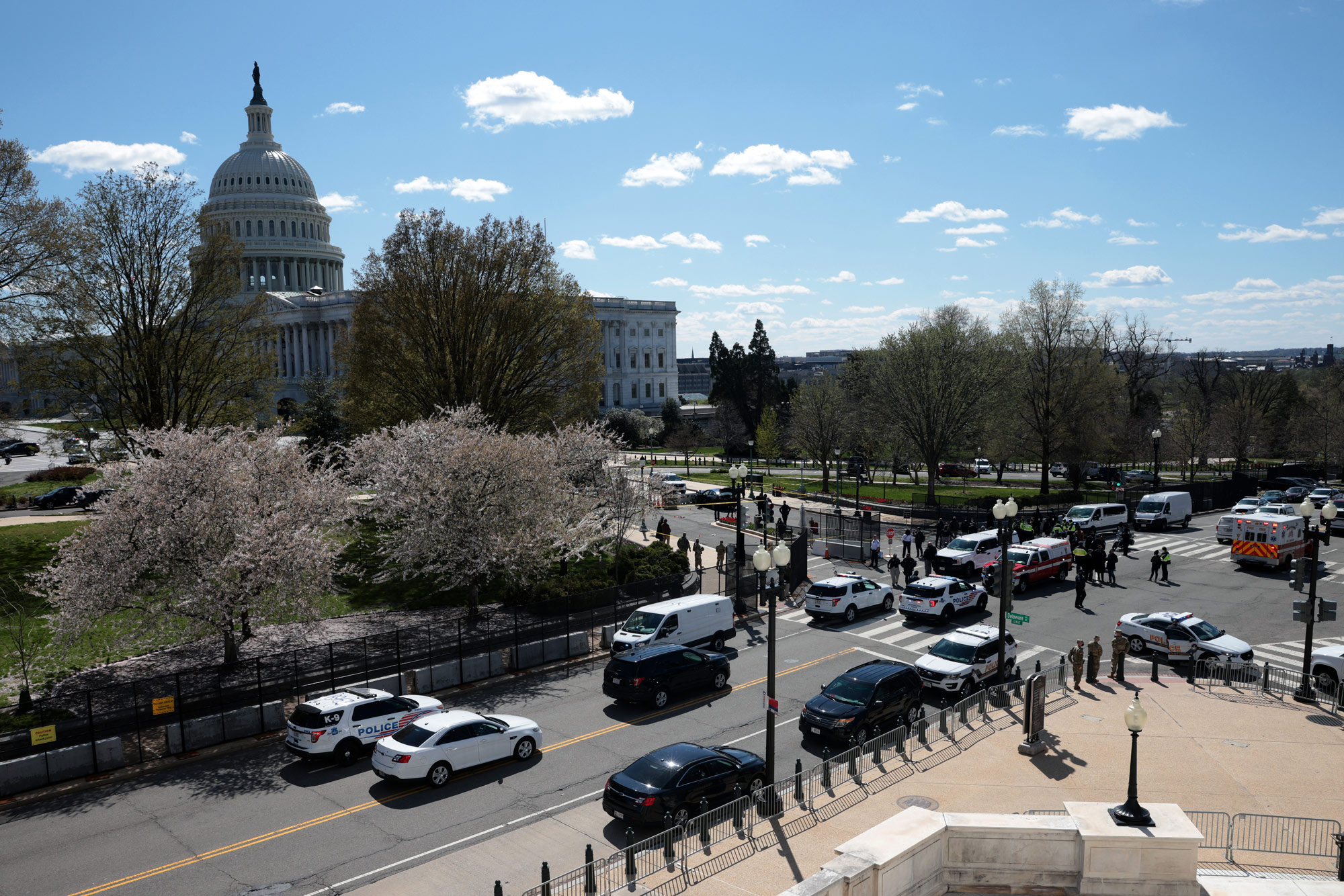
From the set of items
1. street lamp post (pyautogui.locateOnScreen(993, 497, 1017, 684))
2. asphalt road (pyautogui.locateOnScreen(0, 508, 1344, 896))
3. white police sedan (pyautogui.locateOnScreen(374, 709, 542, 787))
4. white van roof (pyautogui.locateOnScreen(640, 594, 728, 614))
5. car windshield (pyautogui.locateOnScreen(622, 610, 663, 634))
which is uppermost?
street lamp post (pyautogui.locateOnScreen(993, 497, 1017, 684))

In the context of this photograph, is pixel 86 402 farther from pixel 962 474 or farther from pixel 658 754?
pixel 962 474

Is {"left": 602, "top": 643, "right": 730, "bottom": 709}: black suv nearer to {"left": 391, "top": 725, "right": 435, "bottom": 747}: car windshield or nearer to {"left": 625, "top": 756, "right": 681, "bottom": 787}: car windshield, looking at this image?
{"left": 391, "top": 725, "right": 435, "bottom": 747}: car windshield

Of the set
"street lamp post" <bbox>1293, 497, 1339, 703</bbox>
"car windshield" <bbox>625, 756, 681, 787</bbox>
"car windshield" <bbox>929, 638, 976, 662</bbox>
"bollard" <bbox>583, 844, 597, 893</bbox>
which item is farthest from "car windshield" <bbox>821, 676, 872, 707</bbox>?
"street lamp post" <bbox>1293, 497, 1339, 703</bbox>

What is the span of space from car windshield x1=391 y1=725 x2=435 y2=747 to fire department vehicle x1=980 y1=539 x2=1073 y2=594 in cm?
2359

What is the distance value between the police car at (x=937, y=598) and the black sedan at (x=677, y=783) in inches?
622

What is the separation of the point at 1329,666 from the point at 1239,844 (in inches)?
502

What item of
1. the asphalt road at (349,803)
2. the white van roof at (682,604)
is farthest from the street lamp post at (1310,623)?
the white van roof at (682,604)

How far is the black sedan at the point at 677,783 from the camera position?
15242mm

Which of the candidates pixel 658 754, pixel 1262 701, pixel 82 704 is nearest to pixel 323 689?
pixel 82 704

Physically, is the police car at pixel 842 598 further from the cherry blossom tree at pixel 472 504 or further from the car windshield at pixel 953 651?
the cherry blossom tree at pixel 472 504

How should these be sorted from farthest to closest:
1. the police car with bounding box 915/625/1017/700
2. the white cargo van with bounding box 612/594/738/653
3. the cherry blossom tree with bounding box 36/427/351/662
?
the white cargo van with bounding box 612/594/738/653 → the police car with bounding box 915/625/1017/700 → the cherry blossom tree with bounding box 36/427/351/662

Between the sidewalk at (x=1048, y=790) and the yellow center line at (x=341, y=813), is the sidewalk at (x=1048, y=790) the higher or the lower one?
the higher one

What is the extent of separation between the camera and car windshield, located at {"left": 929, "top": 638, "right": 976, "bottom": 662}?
23609mm

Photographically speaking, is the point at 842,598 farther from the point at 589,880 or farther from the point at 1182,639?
the point at 589,880
